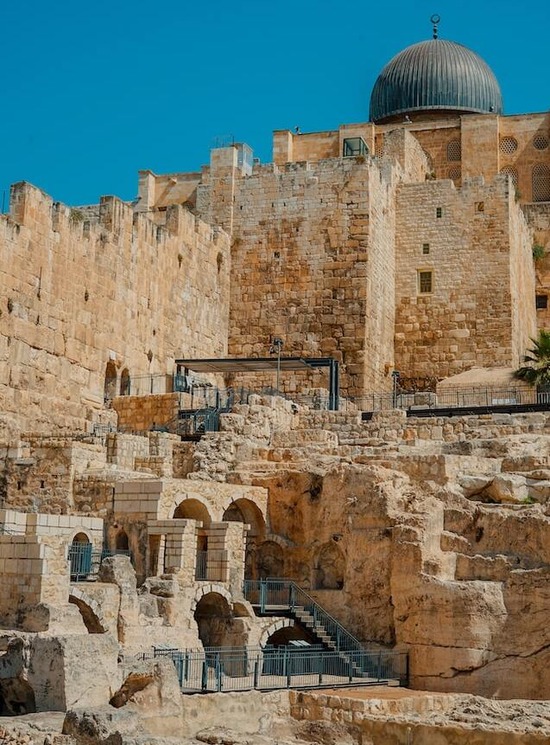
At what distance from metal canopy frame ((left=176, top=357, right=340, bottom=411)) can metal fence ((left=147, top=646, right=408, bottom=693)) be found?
10.4 m

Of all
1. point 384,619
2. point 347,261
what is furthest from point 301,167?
point 384,619

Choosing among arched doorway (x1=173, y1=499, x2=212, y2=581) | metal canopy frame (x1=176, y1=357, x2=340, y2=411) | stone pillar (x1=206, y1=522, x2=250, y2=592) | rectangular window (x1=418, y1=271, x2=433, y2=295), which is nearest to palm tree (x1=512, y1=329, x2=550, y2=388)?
rectangular window (x1=418, y1=271, x2=433, y2=295)

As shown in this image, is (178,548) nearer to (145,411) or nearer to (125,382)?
(145,411)

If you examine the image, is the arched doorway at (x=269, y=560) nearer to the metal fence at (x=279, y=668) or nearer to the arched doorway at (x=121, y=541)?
the metal fence at (x=279, y=668)

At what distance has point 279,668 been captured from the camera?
2109 centimetres

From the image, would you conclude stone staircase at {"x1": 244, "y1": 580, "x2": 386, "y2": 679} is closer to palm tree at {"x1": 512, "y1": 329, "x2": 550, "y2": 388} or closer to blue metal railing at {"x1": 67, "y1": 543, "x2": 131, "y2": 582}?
blue metal railing at {"x1": 67, "y1": 543, "x2": 131, "y2": 582}

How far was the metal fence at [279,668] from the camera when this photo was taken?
763 inches

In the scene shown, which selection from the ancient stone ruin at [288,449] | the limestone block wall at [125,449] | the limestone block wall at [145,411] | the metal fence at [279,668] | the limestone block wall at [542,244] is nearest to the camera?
the ancient stone ruin at [288,449]

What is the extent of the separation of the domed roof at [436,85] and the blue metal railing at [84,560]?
26.2 meters

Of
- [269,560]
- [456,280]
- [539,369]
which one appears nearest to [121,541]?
[269,560]

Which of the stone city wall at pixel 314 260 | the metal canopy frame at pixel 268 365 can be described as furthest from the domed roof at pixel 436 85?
the metal canopy frame at pixel 268 365

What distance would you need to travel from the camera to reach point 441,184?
37500mm

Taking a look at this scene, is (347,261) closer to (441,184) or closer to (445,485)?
(441,184)

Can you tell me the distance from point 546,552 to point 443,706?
4.15 metres
